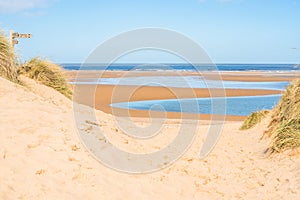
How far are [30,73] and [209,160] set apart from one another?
7.12 meters

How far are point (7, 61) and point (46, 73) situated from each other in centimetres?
273

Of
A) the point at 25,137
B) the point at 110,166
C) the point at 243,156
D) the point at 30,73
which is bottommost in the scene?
the point at 243,156

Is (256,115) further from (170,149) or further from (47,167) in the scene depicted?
(47,167)

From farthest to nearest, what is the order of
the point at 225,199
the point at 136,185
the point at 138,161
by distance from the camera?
the point at 138,161
the point at 225,199
the point at 136,185

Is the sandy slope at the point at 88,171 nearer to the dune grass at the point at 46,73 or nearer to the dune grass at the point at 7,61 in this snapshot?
the dune grass at the point at 7,61

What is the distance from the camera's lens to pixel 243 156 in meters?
7.98

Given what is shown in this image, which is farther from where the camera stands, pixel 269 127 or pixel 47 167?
pixel 269 127

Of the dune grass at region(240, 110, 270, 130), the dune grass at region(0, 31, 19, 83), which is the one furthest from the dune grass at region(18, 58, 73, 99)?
the dune grass at region(240, 110, 270, 130)

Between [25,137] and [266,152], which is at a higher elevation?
[25,137]

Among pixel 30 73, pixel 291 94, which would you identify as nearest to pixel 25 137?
pixel 291 94

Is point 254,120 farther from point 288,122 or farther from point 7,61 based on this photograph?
point 7,61

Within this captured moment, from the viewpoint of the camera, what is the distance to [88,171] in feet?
16.0

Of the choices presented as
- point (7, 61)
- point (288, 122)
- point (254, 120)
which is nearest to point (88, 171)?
point (288, 122)

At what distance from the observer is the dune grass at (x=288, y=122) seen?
696cm
